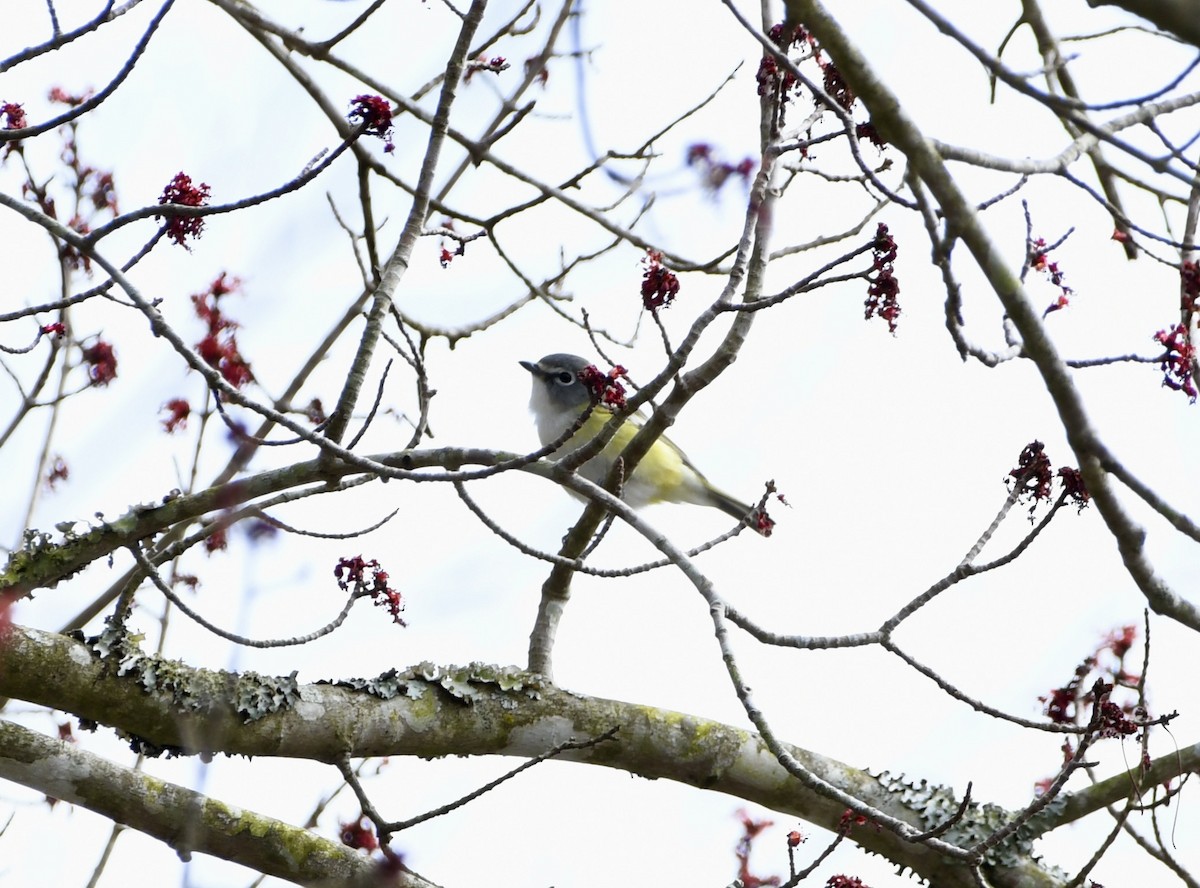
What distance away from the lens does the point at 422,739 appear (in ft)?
12.1

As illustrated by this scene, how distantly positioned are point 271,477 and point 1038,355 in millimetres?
1908

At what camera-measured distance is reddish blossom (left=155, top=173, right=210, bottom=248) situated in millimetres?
2924

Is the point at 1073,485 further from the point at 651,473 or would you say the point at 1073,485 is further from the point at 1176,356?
the point at 651,473

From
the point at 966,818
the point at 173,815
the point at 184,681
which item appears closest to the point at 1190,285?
the point at 966,818

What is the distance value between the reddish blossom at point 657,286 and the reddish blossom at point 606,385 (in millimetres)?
225

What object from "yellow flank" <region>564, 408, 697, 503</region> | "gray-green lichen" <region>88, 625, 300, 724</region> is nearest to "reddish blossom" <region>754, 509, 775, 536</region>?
"gray-green lichen" <region>88, 625, 300, 724</region>

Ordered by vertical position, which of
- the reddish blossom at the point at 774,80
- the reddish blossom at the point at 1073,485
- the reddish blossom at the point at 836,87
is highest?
the reddish blossom at the point at 774,80

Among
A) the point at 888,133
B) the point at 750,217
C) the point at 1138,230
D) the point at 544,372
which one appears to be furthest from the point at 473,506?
the point at 544,372

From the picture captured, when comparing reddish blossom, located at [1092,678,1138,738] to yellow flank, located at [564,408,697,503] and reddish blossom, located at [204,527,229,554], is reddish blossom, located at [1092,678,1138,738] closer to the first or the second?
reddish blossom, located at [204,527,229,554]

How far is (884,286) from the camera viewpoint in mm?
2865

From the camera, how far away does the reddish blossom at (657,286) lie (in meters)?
2.90

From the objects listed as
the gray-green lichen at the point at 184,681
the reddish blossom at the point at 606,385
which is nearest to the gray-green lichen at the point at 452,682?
the gray-green lichen at the point at 184,681

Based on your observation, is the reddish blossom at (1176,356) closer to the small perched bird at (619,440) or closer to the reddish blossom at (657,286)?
the reddish blossom at (657,286)

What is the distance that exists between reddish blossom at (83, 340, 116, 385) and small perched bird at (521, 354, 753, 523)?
3601 mm
